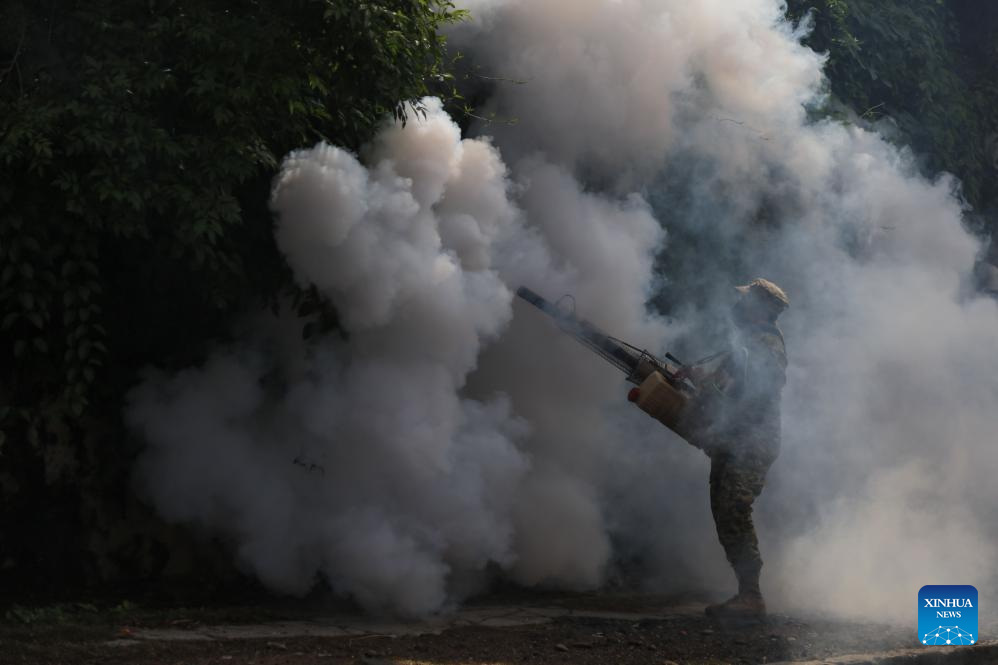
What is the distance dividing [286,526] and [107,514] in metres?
1.00

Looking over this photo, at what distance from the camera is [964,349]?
9.80 m

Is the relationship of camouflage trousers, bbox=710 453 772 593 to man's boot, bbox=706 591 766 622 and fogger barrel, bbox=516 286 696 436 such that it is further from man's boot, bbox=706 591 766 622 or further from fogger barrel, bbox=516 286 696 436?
fogger barrel, bbox=516 286 696 436

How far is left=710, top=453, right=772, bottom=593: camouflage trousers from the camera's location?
6469 mm

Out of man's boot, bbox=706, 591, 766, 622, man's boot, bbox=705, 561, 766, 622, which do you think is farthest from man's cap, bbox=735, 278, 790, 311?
man's boot, bbox=706, 591, 766, 622

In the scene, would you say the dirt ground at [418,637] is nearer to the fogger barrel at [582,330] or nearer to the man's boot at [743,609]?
the man's boot at [743,609]

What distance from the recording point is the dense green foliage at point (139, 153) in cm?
541

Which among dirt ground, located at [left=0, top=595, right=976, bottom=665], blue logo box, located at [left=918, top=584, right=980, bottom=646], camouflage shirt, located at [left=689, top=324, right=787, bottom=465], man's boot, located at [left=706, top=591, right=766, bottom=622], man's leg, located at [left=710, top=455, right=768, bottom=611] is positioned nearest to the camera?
dirt ground, located at [left=0, top=595, right=976, bottom=665]

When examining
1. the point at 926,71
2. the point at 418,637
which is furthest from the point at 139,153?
the point at 926,71

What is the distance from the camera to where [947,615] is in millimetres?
6414

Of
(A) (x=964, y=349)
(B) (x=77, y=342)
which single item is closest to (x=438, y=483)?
(B) (x=77, y=342)

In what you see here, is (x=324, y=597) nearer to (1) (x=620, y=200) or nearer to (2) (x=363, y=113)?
(2) (x=363, y=113)

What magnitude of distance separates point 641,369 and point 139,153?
2.99 metres

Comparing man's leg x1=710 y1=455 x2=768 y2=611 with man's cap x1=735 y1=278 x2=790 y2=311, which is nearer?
man's leg x1=710 y1=455 x2=768 y2=611

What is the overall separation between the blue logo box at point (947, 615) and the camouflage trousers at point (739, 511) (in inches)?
36.5
